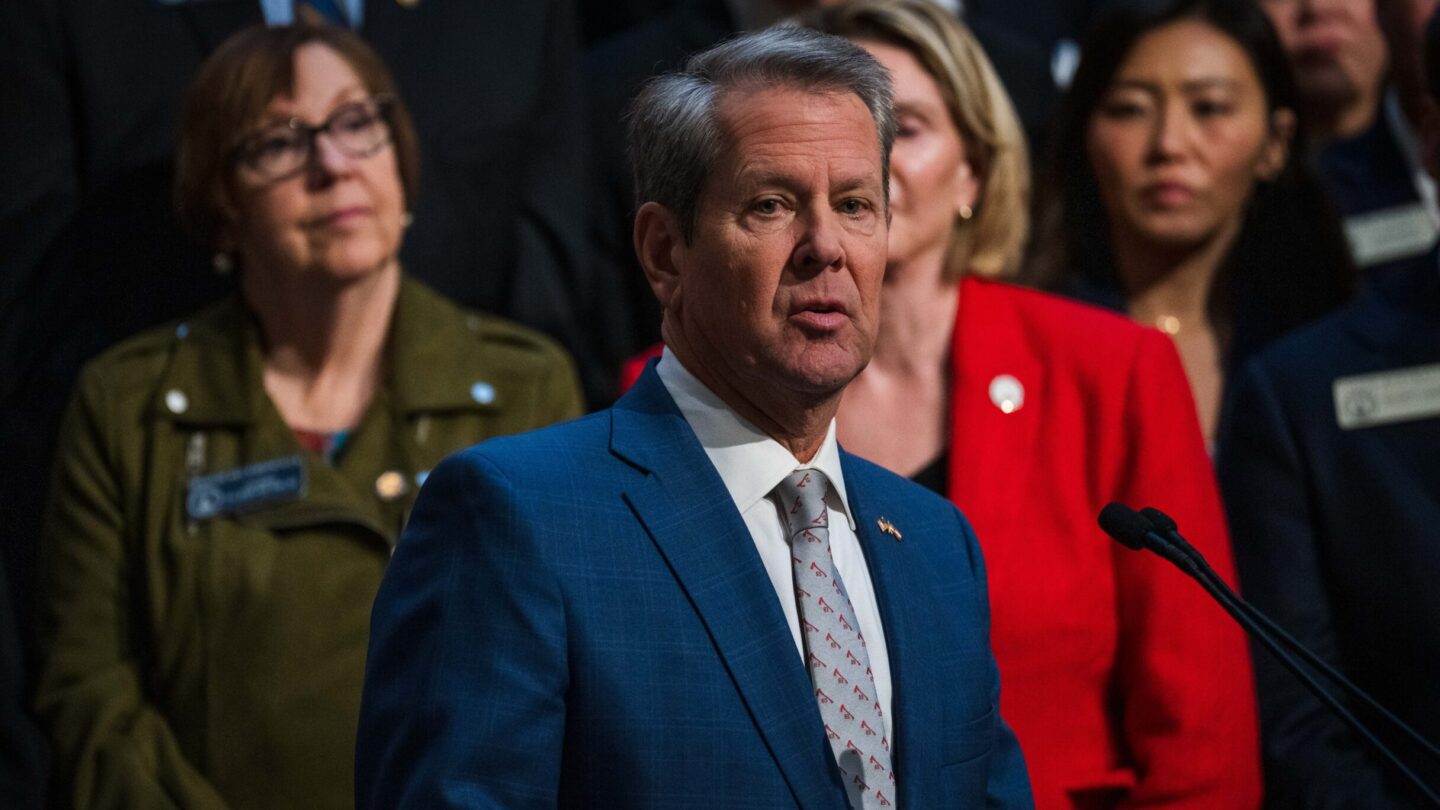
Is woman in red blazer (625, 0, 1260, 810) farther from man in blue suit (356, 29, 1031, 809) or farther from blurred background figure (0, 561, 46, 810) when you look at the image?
blurred background figure (0, 561, 46, 810)

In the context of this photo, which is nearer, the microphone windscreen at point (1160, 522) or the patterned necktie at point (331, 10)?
the microphone windscreen at point (1160, 522)

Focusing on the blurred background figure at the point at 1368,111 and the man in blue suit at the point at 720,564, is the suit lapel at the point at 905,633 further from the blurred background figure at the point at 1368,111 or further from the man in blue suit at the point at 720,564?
the blurred background figure at the point at 1368,111

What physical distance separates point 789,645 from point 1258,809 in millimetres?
1319

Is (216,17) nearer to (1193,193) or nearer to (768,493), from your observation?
(1193,193)

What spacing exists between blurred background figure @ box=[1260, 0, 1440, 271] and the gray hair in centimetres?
228

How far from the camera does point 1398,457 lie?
9.86 feet

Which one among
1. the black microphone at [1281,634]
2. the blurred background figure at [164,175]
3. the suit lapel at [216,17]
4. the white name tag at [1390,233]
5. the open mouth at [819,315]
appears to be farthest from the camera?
the white name tag at [1390,233]

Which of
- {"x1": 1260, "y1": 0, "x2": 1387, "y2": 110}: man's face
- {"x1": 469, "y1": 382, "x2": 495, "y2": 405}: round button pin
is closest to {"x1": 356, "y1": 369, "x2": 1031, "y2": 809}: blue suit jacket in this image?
{"x1": 469, "y1": 382, "x2": 495, "y2": 405}: round button pin

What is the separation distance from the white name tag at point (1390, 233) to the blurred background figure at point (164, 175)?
1761 mm

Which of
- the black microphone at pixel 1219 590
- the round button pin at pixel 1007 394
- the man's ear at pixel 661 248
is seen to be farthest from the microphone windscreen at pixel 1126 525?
→ the round button pin at pixel 1007 394

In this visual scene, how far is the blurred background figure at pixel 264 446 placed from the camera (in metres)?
2.87

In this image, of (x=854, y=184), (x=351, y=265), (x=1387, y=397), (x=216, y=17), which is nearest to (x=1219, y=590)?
(x=854, y=184)

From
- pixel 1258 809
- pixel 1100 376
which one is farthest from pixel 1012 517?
pixel 1258 809

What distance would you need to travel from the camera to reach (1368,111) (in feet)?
15.3
